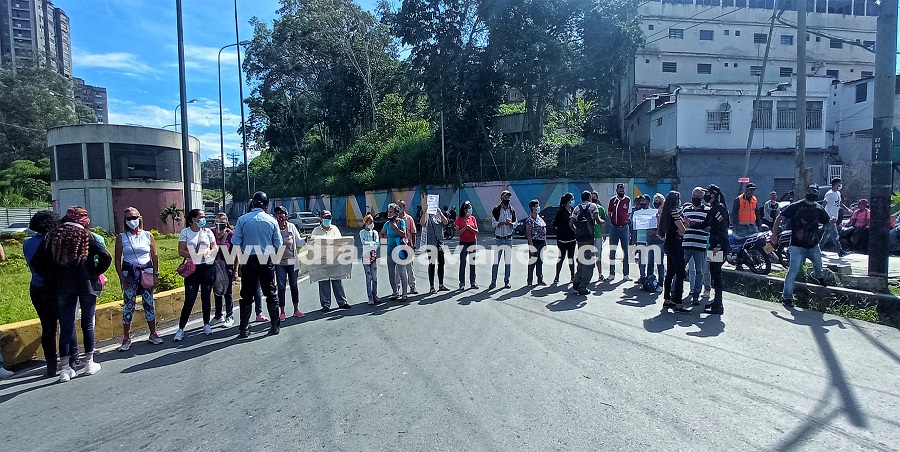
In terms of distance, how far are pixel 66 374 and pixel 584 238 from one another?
7196 mm

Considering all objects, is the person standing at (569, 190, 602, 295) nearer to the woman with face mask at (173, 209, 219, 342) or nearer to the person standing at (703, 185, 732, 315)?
the person standing at (703, 185, 732, 315)

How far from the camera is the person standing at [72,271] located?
4984mm

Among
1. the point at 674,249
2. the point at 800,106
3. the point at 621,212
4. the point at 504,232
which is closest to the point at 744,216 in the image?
the point at 621,212

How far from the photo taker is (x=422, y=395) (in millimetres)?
4289

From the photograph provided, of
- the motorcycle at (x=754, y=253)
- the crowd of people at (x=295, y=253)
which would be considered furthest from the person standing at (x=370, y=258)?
the motorcycle at (x=754, y=253)

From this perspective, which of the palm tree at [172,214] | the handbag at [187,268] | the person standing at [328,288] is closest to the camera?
the handbag at [187,268]

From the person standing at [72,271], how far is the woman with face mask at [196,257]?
40.8 inches

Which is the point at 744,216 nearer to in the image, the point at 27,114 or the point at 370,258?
the point at 370,258

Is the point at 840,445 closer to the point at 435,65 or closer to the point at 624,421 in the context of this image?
the point at 624,421

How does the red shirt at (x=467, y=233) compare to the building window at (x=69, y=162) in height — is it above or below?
below

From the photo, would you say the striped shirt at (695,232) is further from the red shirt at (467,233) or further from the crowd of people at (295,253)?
the red shirt at (467,233)

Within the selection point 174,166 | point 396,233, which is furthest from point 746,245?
point 174,166

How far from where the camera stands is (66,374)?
16.7ft

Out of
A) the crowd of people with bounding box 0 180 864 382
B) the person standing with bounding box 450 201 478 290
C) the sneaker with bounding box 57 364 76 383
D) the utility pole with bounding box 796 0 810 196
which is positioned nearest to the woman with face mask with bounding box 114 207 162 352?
the crowd of people with bounding box 0 180 864 382
